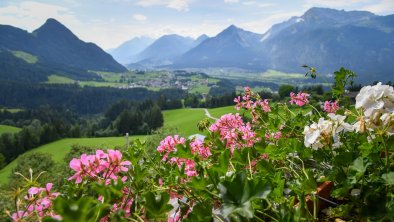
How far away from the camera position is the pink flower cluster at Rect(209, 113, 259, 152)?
2.67m

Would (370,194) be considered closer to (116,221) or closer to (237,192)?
(237,192)

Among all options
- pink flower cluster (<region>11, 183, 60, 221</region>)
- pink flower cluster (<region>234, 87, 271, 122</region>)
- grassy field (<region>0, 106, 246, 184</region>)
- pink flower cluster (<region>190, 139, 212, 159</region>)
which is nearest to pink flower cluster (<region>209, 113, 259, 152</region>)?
pink flower cluster (<region>190, 139, 212, 159</region>)

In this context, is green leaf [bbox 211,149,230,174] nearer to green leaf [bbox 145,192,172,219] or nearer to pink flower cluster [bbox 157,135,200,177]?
green leaf [bbox 145,192,172,219]

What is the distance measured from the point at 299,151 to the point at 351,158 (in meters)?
0.41

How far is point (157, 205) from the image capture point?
1266mm


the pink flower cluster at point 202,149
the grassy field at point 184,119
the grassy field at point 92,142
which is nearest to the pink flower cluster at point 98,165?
the pink flower cluster at point 202,149

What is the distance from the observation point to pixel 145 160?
2.24 metres

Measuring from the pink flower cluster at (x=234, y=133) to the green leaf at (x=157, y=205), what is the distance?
1328mm

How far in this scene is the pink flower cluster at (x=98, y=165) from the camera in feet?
5.76

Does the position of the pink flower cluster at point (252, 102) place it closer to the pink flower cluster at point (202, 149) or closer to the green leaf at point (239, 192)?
the pink flower cluster at point (202, 149)

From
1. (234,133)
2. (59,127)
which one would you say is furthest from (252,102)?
(59,127)

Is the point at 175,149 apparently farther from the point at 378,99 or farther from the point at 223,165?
the point at 378,99

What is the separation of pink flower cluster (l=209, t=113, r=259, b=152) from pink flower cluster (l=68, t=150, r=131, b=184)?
3.02 feet

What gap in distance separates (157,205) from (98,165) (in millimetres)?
631
